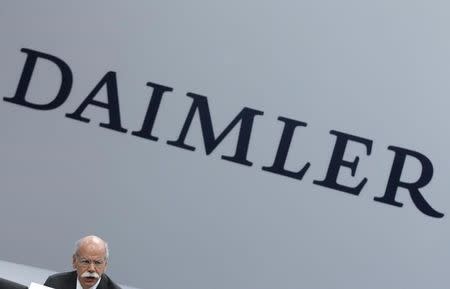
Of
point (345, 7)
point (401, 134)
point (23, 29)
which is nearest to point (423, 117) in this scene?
point (401, 134)

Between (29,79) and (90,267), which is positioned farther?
(29,79)

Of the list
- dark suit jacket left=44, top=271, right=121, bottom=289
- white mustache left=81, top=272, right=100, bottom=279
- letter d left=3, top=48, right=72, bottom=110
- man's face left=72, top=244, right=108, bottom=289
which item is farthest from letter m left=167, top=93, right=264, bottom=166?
white mustache left=81, top=272, right=100, bottom=279

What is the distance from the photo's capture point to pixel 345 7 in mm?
6516

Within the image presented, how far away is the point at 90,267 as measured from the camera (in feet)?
10.0

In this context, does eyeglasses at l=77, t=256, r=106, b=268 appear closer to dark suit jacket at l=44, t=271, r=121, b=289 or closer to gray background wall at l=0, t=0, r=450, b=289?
dark suit jacket at l=44, t=271, r=121, b=289

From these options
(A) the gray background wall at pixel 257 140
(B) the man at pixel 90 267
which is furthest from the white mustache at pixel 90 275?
(A) the gray background wall at pixel 257 140

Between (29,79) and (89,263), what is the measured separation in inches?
145

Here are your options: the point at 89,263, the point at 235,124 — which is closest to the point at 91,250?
the point at 89,263

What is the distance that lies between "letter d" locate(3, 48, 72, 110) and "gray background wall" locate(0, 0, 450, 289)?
32 millimetres

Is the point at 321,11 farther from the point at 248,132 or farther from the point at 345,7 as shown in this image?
the point at 248,132

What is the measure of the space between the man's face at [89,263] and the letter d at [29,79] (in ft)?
11.6

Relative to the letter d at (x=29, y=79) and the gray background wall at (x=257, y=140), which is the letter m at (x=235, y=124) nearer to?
the gray background wall at (x=257, y=140)

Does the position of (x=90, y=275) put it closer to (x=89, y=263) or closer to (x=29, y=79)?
(x=89, y=263)

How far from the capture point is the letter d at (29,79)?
6617 mm
